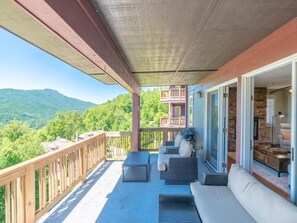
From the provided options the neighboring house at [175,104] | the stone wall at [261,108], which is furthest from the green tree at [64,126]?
the stone wall at [261,108]

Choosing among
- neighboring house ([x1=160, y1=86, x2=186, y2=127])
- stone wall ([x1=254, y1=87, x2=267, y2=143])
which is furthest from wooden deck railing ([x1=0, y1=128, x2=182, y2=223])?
neighboring house ([x1=160, y1=86, x2=186, y2=127])

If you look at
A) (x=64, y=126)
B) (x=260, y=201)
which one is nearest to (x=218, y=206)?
(x=260, y=201)

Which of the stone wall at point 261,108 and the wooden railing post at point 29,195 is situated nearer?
the wooden railing post at point 29,195

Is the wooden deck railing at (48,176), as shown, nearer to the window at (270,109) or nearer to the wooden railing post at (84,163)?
the wooden railing post at (84,163)

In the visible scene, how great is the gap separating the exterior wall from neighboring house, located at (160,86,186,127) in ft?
38.9

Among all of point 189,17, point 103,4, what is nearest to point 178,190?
point 189,17

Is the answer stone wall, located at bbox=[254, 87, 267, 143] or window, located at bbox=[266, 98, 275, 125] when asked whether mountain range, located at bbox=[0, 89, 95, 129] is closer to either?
stone wall, located at bbox=[254, 87, 267, 143]

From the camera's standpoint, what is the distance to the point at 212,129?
19.9 ft

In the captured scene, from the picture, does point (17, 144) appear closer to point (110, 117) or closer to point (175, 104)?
point (175, 104)

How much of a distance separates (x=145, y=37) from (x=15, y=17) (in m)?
1.41

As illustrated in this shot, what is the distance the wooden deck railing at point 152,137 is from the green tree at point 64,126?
1865 cm

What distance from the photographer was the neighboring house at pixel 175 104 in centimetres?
1675

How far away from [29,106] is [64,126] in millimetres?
8458

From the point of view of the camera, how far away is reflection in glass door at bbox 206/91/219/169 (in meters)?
5.59
